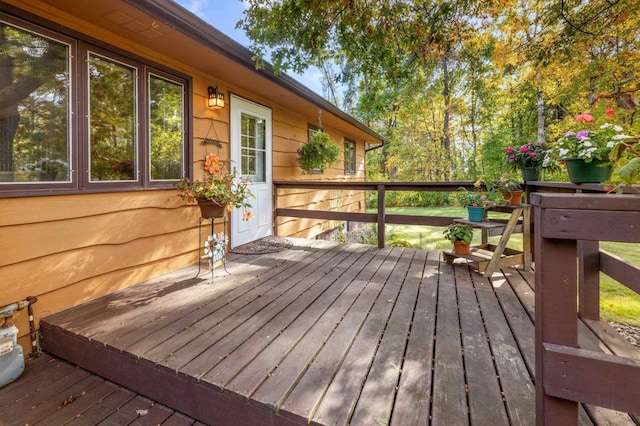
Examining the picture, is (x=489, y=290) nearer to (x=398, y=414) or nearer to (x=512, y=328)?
(x=512, y=328)

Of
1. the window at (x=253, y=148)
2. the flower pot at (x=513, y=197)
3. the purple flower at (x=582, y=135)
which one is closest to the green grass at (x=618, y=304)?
the flower pot at (x=513, y=197)

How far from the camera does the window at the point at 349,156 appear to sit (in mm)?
8844

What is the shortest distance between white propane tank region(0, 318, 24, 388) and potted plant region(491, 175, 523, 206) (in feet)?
13.0

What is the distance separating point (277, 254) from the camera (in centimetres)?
389

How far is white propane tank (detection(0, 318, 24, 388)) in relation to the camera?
1709mm

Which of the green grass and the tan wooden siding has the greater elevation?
the tan wooden siding

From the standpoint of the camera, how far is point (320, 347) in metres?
1.73

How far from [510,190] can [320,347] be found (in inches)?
101

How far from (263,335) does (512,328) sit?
1549 mm

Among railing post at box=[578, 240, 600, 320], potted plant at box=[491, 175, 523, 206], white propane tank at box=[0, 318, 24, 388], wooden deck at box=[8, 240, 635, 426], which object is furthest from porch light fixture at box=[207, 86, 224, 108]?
railing post at box=[578, 240, 600, 320]

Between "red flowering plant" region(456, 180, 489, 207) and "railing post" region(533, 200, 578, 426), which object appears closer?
"railing post" region(533, 200, 578, 426)

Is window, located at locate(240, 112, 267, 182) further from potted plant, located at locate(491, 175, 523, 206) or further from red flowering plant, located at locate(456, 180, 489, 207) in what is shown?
potted plant, located at locate(491, 175, 523, 206)

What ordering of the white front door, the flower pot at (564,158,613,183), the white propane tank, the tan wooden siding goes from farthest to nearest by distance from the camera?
the white front door → the flower pot at (564,158,613,183) → the tan wooden siding → the white propane tank

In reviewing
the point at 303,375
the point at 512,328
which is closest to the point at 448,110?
the point at 512,328
